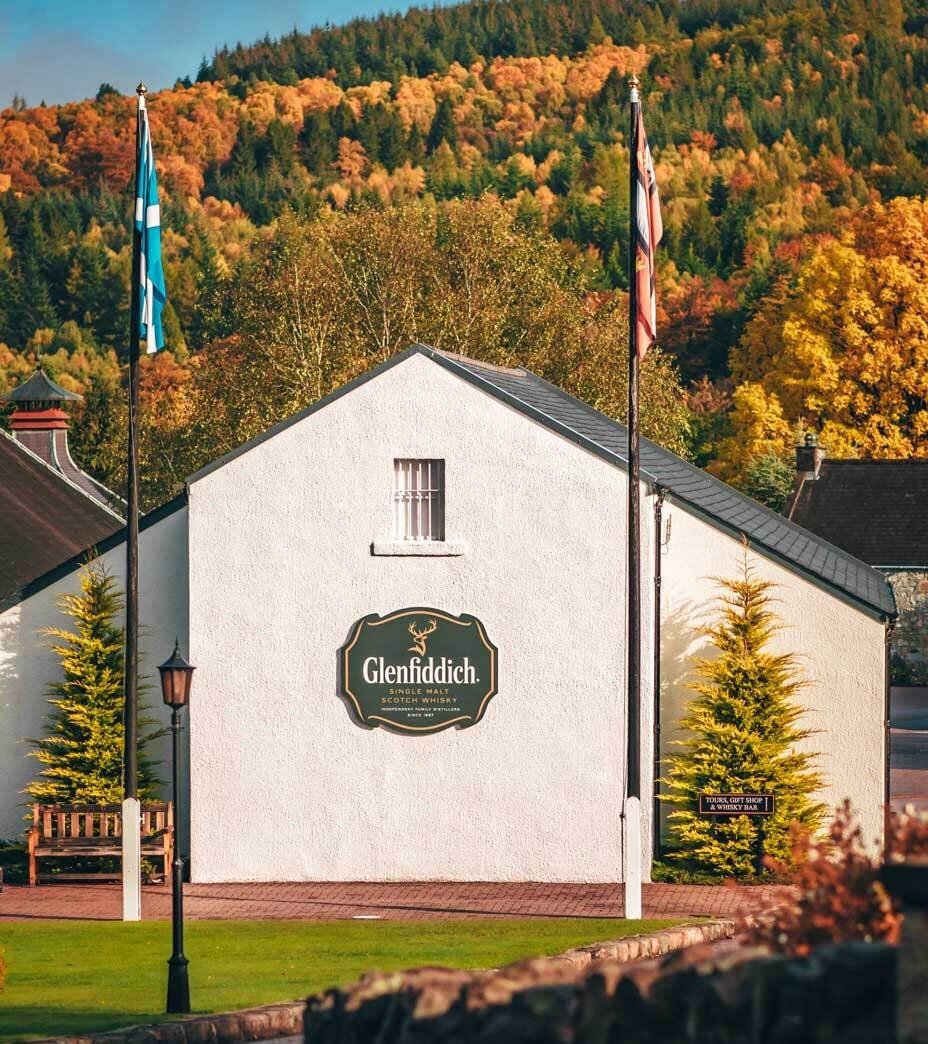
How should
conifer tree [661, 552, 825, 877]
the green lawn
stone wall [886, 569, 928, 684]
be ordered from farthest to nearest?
Result: stone wall [886, 569, 928, 684], conifer tree [661, 552, 825, 877], the green lawn

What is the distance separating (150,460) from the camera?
192ft

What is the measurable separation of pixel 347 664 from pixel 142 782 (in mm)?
3516

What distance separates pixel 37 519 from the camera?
3984 cm

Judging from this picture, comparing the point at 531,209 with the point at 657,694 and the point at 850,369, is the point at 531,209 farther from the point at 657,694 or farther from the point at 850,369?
the point at 657,694

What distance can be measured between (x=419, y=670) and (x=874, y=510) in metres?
31.9

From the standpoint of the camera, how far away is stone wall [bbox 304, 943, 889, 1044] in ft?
24.9

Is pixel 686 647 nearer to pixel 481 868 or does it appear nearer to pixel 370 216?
pixel 481 868

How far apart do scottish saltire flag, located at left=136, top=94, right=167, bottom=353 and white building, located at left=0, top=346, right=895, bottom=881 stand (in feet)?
11.7

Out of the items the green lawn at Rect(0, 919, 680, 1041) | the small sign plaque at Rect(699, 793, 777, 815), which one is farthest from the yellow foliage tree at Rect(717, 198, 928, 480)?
the green lawn at Rect(0, 919, 680, 1041)

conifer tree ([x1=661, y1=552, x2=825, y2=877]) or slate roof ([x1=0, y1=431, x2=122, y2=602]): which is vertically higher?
slate roof ([x1=0, y1=431, x2=122, y2=602])

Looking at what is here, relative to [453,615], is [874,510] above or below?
above

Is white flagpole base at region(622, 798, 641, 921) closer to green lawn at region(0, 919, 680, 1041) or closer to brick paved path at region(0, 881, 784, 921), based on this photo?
brick paved path at region(0, 881, 784, 921)

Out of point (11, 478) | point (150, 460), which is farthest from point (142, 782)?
point (150, 460)

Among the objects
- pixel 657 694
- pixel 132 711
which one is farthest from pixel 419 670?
pixel 132 711
